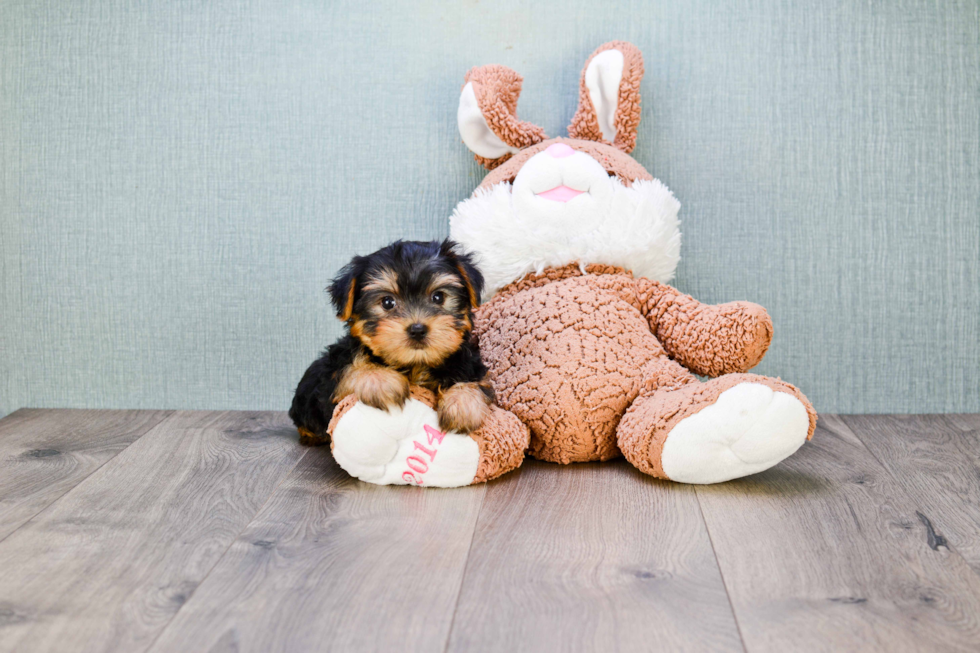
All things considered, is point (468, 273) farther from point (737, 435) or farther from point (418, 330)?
point (737, 435)

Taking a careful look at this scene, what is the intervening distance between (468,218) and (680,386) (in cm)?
79

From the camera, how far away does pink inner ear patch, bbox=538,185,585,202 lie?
221 centimetres

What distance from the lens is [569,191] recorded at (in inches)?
87.0

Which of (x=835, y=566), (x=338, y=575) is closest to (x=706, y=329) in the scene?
(x=835, y=566)

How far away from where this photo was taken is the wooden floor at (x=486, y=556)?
4.11 feet

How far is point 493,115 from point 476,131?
0.11 metres

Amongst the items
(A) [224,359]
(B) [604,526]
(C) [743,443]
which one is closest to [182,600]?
(B) [604,526]

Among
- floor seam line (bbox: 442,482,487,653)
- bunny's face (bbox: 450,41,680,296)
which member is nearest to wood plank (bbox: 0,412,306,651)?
floor seam line (bbox: 442,482,487,653)

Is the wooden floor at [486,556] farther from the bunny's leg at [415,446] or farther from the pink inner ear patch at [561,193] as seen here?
the pink inner ear patch at [561,193]

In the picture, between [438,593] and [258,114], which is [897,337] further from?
[258,114]

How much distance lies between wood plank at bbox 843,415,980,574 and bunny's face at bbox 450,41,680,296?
832 mm

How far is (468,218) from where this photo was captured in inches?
90.5

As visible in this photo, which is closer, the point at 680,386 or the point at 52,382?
the point at 680,386

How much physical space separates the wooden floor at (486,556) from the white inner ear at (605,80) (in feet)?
3.72
